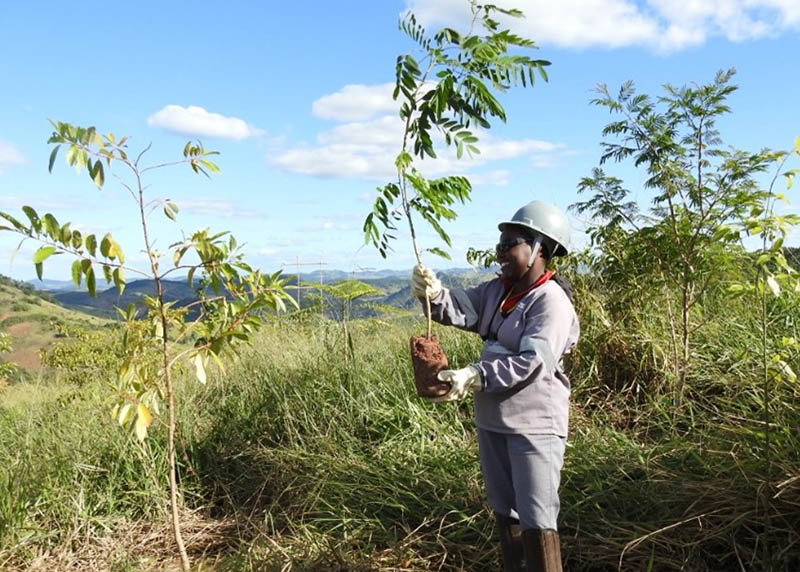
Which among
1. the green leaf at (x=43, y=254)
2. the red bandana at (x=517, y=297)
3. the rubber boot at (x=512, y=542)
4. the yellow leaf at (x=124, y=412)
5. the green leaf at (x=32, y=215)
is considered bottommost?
the rubber boot at (x=512, y=542)

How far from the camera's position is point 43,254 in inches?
83.7

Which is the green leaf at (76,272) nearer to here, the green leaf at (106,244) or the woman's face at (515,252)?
the green leaf at (106,244)

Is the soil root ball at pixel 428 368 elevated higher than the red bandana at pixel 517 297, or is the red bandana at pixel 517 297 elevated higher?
the red bandana at pixel 517 297

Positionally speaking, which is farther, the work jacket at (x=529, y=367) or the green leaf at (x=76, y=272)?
the work jacket at (x=529, y=367)

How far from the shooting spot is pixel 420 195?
2771 mm

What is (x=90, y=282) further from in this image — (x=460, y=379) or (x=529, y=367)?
(x=529, y=367)

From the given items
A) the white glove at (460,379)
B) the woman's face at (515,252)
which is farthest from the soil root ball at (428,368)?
the woman's face at (515,252)

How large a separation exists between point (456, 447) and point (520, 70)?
231 cm

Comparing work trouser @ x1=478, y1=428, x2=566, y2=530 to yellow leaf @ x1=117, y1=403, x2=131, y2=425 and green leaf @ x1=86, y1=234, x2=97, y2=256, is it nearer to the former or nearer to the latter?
yellow leaf @ x1=117, y1=403, x2=131, y2=425

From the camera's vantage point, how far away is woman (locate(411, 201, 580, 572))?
7.95 ft

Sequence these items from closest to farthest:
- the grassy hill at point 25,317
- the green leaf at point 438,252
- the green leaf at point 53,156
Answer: the green leaf at point 53,156 → the green leaf at point 438,252 → the grassy hill at point 25,317

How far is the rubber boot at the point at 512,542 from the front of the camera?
8.81 ft

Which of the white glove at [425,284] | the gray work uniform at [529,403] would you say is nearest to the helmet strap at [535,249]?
the gray work uniform at [529,403]

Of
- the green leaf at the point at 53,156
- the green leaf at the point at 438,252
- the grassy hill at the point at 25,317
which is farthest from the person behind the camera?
the grassy hill at the point at 25,317
